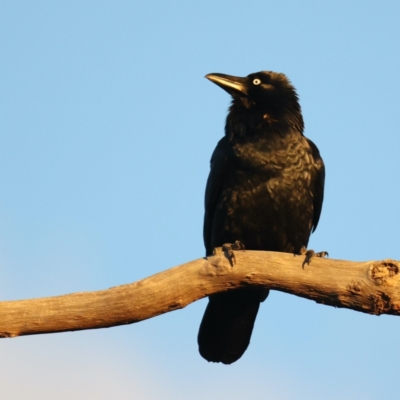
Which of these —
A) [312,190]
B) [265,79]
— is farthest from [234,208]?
Result: [265,79]

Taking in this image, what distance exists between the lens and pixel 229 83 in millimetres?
7805

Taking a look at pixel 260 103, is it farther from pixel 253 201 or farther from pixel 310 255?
pixel 310 255

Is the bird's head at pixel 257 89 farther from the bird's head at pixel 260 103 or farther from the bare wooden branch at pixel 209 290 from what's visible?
the bare wooden branch at pixel 209 290

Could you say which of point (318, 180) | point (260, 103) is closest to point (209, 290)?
point (318, 180)

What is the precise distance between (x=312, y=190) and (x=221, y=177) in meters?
0.86

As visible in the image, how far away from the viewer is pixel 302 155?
7.23 m

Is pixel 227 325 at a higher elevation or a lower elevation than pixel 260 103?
lower

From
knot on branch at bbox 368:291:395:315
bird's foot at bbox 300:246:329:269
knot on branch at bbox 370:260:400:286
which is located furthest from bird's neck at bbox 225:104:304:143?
knot on branch at bbox 368:291:395:315

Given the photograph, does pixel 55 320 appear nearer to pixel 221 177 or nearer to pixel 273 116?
pixel 221 177

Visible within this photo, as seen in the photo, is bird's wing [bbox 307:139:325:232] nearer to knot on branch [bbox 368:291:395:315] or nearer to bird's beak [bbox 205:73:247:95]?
bird's beak [bbox 205:73:247:95]

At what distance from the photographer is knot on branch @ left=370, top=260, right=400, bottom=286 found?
5.32 metres

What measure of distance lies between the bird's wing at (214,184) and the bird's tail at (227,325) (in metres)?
0.61

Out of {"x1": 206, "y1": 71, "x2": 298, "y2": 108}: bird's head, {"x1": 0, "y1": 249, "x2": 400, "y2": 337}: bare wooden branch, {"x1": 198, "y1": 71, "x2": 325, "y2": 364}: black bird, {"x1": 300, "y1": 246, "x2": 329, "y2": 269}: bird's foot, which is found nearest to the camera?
{"x1": 0, "y1": 249, "x2": 400, "y2": 337}: bare wooden branch

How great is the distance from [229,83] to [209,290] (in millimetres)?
2866
